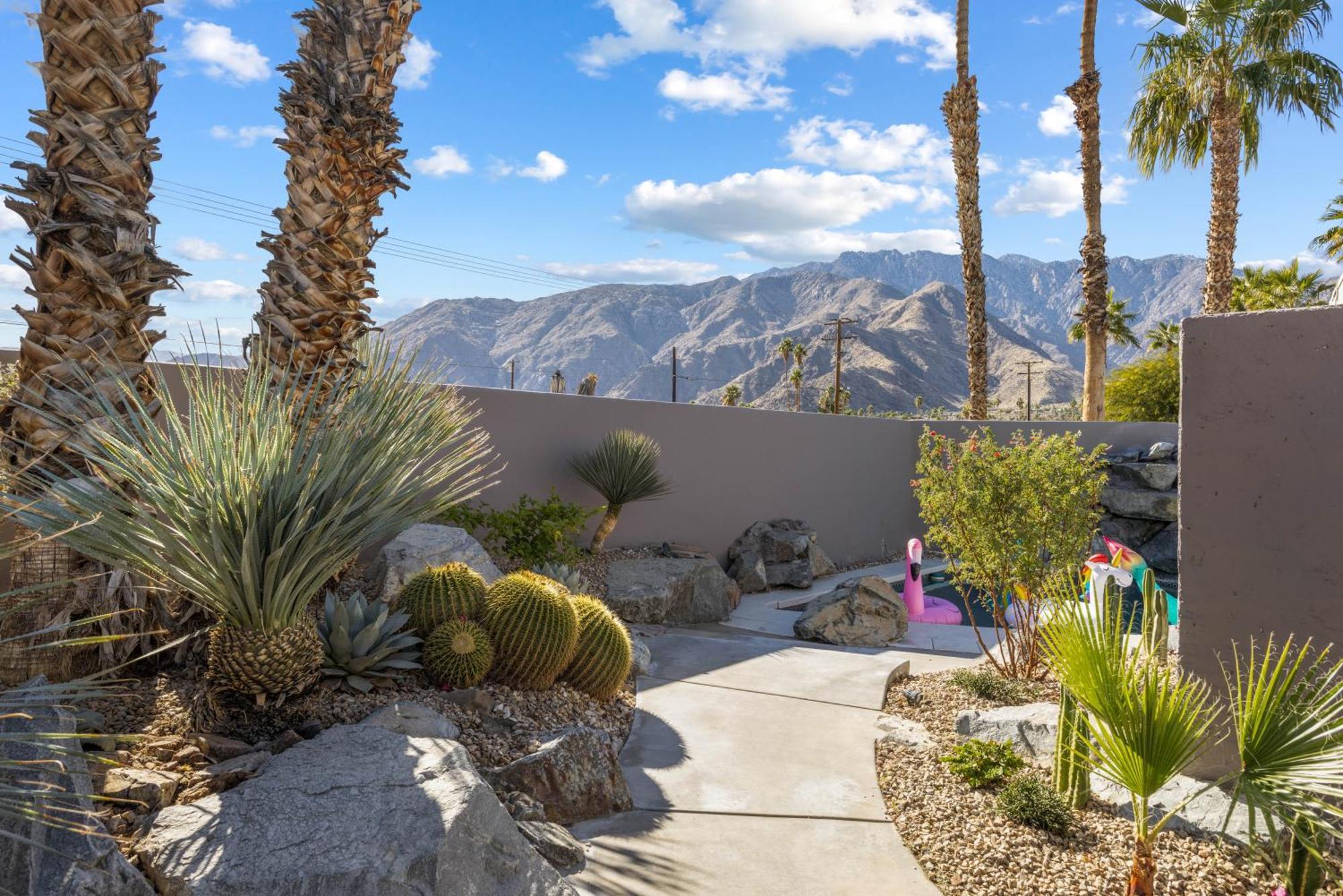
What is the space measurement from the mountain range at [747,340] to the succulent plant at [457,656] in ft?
257

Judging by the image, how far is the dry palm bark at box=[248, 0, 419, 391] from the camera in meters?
5.30

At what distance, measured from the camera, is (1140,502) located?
13.4m

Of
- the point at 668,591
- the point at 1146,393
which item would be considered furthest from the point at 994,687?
the point at 1146,393

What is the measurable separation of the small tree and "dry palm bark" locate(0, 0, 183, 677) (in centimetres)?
480

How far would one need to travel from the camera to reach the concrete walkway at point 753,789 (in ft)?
10.5

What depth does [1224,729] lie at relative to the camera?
371 centimetres

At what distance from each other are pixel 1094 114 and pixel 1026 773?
13615 mm

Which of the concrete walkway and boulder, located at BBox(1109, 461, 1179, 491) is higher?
boulder, located at BBox(1109, 461, 1179, 491)

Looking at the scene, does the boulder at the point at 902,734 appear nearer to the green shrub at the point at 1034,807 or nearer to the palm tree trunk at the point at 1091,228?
the green shrub at the point at 1034,807

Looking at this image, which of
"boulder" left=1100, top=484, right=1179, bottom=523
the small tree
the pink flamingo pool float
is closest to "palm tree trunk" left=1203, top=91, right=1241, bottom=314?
"boulder" left=1100, top=484, right=1179, bottom=523

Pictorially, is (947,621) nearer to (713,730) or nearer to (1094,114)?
(713,730)

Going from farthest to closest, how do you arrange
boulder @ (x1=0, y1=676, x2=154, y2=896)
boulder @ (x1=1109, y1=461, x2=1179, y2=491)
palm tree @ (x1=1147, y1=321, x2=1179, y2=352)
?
1. palm tree @ (x1=1147, y1=321, x2=1179, y2=352)
2. boulder @ (x1=1109, y1=461, x2=1179, y2=491)
3. boulder @ (x1=0, y1=676, x2=154, y2=896)

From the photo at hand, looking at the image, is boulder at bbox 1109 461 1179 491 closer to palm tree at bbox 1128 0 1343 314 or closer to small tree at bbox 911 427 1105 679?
palm tree at bbox 1128 0 1343 314

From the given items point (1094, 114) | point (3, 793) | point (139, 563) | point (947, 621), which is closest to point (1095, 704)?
point (3, 793)
